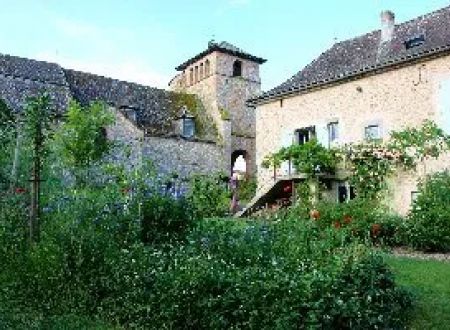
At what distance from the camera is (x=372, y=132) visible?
66.5 ft

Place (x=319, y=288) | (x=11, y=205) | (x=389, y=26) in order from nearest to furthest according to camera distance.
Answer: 1. (x=319, y=288)
2. (x=11, y=205)
3. (x=389, y=26)

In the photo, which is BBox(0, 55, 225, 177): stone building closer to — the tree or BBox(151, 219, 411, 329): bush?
the tree

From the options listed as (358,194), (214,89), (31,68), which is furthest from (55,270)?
(214,89)

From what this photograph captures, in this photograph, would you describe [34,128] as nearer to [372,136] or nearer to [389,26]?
[372,136]

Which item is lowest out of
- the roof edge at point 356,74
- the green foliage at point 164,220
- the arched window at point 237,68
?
the green foliage at point 164,220

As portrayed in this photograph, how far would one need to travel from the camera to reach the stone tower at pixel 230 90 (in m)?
34.1

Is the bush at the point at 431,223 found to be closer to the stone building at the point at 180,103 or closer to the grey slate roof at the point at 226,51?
the stone building at the point at 180,103

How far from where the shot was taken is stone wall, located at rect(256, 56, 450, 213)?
18.5 meters

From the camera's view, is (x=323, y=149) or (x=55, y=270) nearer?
(x=55, y=270)

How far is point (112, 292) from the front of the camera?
676 cm

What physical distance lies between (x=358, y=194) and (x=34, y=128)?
12563 mm

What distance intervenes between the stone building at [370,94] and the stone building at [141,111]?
723 cm

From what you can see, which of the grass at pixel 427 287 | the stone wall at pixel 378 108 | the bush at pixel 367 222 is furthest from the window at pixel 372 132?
the grass at pixel 427 287

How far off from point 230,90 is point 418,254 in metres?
24.4
